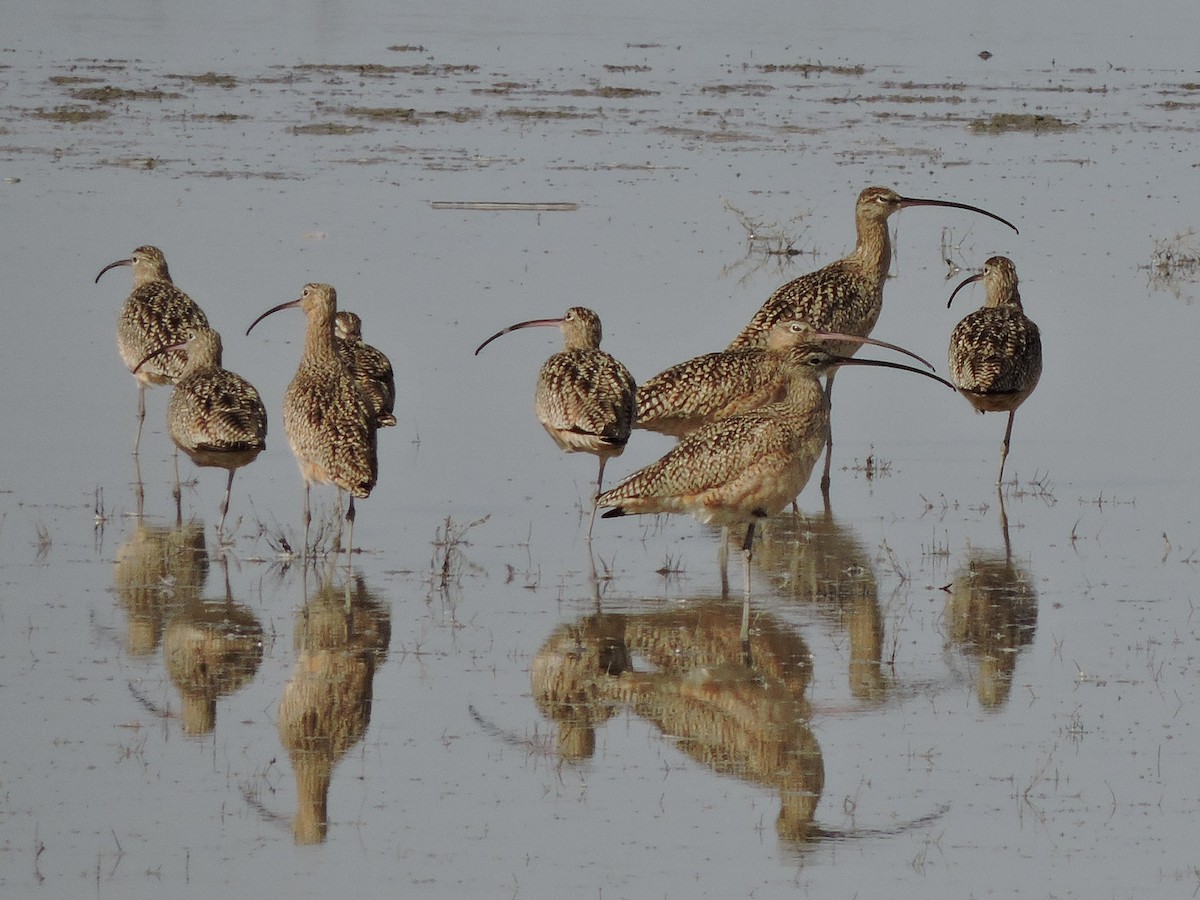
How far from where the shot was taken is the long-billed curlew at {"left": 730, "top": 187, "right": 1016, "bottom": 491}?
41.9ft

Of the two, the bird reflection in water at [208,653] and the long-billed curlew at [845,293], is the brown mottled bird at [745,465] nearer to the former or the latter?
the bird reflection in water at [208,653]

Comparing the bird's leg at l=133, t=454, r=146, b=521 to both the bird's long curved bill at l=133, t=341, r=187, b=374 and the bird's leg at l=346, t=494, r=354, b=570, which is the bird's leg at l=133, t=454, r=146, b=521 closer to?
the bird's long curved bill at l=133, t=341, r=187, b=374

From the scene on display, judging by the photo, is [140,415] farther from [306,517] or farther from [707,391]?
[707,391]

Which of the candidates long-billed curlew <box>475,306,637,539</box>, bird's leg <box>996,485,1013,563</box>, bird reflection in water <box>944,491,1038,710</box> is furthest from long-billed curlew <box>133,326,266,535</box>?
bird's leg <box>996,485,1013,563</box>

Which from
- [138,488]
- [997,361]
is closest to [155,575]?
[138,488]

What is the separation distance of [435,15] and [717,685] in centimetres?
3661

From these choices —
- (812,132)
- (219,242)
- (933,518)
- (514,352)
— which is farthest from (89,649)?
(812,132)

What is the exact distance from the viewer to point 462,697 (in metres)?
8.27

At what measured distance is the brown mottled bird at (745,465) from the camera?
31.2ft

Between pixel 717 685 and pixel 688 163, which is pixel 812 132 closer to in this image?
pixel 688 163

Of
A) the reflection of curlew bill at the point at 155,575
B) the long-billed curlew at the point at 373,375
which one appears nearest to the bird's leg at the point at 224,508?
the reflection of curlew bill at the point at 155,575

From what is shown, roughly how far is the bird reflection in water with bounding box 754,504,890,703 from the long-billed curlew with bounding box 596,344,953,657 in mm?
491

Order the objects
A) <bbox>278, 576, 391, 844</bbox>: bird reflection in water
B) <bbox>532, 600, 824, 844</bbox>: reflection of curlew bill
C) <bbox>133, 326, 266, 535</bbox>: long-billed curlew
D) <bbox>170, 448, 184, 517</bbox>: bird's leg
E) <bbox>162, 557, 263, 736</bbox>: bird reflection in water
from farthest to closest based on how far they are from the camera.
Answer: <bbox>170, 448, 184, 517</bbox>: bird's leg → <bbox>133, 326, 266, 535</bbox>: long-billed curlew → <bbox>162, 557, 263, 736</bbox>: bird reflection in water → <bbox>532, 600, 824, 844</bbox>: reflection of curlew bill → <bbox>278, 576, 391, 844</bbox>: bird reflection in water

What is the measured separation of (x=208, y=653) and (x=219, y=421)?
7.52 ft
